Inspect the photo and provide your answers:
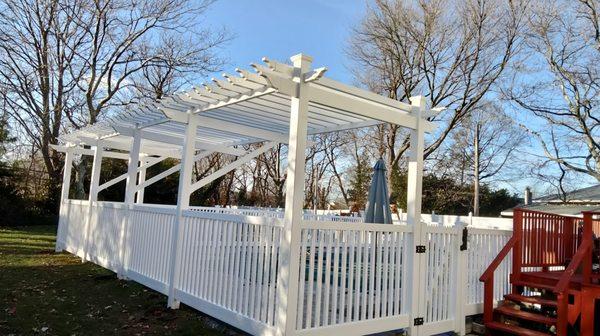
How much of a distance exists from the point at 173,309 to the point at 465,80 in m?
17.2

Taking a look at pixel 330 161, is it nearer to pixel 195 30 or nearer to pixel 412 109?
pixel 195 30

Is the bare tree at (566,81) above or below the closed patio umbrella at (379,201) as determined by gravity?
above

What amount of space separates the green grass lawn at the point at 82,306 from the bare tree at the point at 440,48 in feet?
49.6

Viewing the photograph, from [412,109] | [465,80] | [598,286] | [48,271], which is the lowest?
[48,271]

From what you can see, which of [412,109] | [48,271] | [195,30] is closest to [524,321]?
[412,109]

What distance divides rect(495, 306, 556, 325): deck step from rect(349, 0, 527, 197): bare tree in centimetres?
1470

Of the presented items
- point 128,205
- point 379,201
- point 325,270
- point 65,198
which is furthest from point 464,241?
point 65,198

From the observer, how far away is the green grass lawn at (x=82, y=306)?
4770mm

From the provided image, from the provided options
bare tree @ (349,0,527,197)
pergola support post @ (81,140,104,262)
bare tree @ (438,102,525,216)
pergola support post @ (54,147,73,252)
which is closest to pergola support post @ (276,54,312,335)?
pergola support post @ (81,140,104,262)

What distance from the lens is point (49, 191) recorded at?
19.1 m

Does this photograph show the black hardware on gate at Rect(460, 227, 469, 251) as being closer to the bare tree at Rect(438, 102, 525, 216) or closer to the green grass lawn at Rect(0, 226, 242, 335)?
the green grass lawn at Rect(0, 226, 242, 335)

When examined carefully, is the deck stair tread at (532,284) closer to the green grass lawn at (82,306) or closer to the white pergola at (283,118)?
the white pergola at (283,118)

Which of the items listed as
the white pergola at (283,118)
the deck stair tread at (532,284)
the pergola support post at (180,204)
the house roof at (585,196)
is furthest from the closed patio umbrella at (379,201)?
the house roof at (585,196)

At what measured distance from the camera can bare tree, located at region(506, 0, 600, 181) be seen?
18719 millimetres
